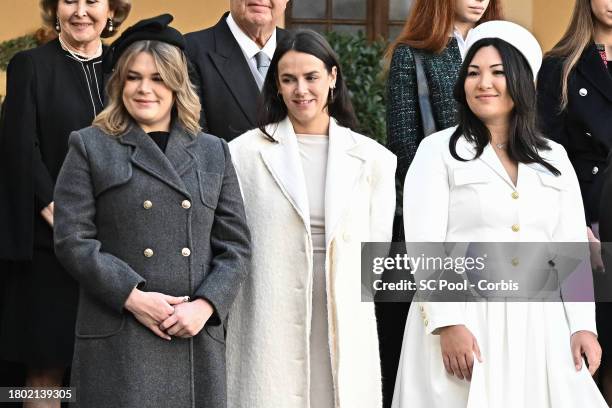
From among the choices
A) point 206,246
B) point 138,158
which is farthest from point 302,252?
point 138,158

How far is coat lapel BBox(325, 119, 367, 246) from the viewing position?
→ 488 centimetres

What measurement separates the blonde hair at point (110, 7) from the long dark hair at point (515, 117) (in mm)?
1516

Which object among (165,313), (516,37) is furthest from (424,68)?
(165,313)

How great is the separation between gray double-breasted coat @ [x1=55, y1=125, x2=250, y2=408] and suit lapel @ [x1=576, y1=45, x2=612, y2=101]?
1836 mm

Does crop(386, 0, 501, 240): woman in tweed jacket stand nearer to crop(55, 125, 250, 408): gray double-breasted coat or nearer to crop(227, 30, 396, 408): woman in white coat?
crop(227, 30, 396, 408): woman in white coat

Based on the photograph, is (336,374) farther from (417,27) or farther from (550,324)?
(417,27)

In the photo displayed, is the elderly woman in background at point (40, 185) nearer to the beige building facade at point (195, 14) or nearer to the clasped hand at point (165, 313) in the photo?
the clasped hand at point (165, 313)

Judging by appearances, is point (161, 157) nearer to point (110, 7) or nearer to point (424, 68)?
point (110, 7)

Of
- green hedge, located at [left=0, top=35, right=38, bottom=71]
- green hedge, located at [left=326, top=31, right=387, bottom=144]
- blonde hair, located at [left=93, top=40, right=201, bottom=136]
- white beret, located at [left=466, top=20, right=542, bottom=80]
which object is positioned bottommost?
blonde hair, located at [left=93, top=40, right=201, bottom=136]

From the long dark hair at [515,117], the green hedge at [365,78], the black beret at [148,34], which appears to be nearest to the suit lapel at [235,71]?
the black beret at [148,34]

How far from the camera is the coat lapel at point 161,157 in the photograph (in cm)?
463

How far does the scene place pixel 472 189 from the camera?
4.89 metres

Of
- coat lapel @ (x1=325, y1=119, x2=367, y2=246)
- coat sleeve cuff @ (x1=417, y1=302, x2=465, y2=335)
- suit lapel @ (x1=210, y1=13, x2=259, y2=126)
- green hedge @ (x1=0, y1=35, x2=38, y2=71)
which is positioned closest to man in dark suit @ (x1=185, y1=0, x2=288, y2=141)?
suit lapel @ (x1=210, y1=13, x2=259, y2=126)

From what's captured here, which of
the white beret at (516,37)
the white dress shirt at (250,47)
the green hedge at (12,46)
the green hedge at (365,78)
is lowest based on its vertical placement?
the white beret at (516,37)
